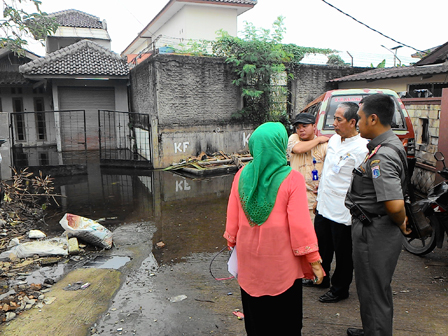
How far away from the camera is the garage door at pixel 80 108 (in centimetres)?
1642

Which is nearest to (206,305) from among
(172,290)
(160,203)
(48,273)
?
(172,290)

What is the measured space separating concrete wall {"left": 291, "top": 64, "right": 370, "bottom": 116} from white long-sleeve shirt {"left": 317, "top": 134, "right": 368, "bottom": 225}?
11264 mm

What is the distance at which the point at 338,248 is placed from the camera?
132 inches

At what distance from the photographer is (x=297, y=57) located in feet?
47.0

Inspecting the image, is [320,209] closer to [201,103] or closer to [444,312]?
[444,312]

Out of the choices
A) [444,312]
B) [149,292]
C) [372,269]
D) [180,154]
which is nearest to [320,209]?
[372,269]

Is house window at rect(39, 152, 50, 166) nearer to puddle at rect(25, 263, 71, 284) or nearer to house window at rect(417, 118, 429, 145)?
puddle at rect(25, 263, 71, 284)

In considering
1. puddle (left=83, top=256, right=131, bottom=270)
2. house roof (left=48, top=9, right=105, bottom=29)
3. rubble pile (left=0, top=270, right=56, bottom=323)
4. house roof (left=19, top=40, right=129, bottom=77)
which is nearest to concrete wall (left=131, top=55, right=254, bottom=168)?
house roof (left=19, top=40, right=129, bottom=77)

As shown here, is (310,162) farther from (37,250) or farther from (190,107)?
(190,107)

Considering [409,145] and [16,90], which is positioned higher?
[16,90]

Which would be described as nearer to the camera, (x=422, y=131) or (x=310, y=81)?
(x=422, y=131)

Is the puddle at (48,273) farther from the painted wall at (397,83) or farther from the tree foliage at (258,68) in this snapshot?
the painted wall at (397,83)

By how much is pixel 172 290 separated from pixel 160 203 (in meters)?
3.89

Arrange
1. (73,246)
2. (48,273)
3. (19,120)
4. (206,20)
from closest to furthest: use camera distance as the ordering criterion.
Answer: (48,273), (73,246), (19,120), (206,20)
